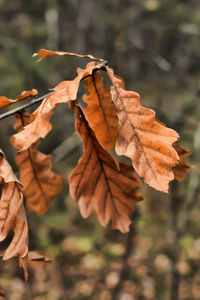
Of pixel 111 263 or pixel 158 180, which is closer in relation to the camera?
pixel 158 180

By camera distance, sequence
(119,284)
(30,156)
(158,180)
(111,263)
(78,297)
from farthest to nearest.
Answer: (111,263), (78,297), (119,284), (30,156), (158,180)

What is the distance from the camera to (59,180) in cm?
64

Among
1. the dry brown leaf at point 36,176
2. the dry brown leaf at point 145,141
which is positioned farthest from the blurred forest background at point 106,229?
the dry brown leaf at point 145,141

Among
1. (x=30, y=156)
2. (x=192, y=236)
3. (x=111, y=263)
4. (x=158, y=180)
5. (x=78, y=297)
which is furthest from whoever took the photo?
(x=192, y=236)

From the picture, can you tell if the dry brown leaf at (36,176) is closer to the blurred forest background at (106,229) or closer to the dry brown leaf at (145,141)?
the dry brown leaf at (145,141)

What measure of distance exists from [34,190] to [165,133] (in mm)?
308

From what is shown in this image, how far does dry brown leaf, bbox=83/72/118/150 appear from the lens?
0.57m

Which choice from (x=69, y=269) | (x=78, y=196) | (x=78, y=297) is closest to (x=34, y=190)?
(x=78, y=196)

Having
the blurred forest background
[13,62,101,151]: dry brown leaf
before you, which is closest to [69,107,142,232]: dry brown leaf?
[13,62,101,151]: dry brown leaf

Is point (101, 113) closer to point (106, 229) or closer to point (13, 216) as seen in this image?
point (13, 216)

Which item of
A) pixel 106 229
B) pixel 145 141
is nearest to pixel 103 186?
pixel 145 141

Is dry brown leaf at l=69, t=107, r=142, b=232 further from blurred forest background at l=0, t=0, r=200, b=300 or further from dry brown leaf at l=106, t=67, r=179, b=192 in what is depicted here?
blurred forest background at l=0, t=0, r=200, b=300

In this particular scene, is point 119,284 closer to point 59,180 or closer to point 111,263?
point 111,263

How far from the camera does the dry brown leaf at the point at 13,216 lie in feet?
1.49
